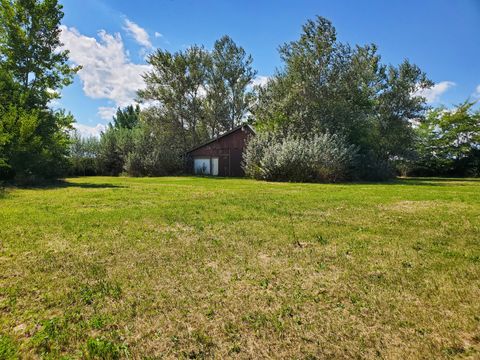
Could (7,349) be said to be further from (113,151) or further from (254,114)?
(113,151)

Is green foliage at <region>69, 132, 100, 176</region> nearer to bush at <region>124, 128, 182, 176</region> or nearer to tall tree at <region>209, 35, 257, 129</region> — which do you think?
bush at <region>124, 128, 182, 176</region>

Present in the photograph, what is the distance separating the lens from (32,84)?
14.7 meters

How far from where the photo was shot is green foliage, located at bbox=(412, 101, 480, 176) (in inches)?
1143

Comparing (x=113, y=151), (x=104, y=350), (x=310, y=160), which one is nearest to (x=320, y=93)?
(x=310, y=160)

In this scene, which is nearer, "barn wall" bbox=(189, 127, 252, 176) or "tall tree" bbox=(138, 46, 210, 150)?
"barn wall" bbox=(189, 127, 252, 176)

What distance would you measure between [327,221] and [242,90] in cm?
3139

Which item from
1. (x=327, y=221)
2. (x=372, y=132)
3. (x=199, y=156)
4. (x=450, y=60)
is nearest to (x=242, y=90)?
(x=199, y=156)

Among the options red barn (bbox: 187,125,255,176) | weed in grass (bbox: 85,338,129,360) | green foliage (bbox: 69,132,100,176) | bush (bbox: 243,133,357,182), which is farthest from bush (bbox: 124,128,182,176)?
weed in grass (bbox: 85,338,129,360)

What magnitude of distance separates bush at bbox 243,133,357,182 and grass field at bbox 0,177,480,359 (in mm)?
10529

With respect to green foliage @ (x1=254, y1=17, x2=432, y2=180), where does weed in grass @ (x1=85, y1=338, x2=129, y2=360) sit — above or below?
below

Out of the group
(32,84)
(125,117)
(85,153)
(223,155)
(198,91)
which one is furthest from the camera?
(125,117)

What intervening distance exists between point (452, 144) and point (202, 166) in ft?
84.7

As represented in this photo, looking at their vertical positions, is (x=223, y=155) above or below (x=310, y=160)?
above

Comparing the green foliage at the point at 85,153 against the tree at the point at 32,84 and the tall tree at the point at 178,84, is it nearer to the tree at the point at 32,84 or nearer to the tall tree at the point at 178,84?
the tall tree at the point at 178,84
